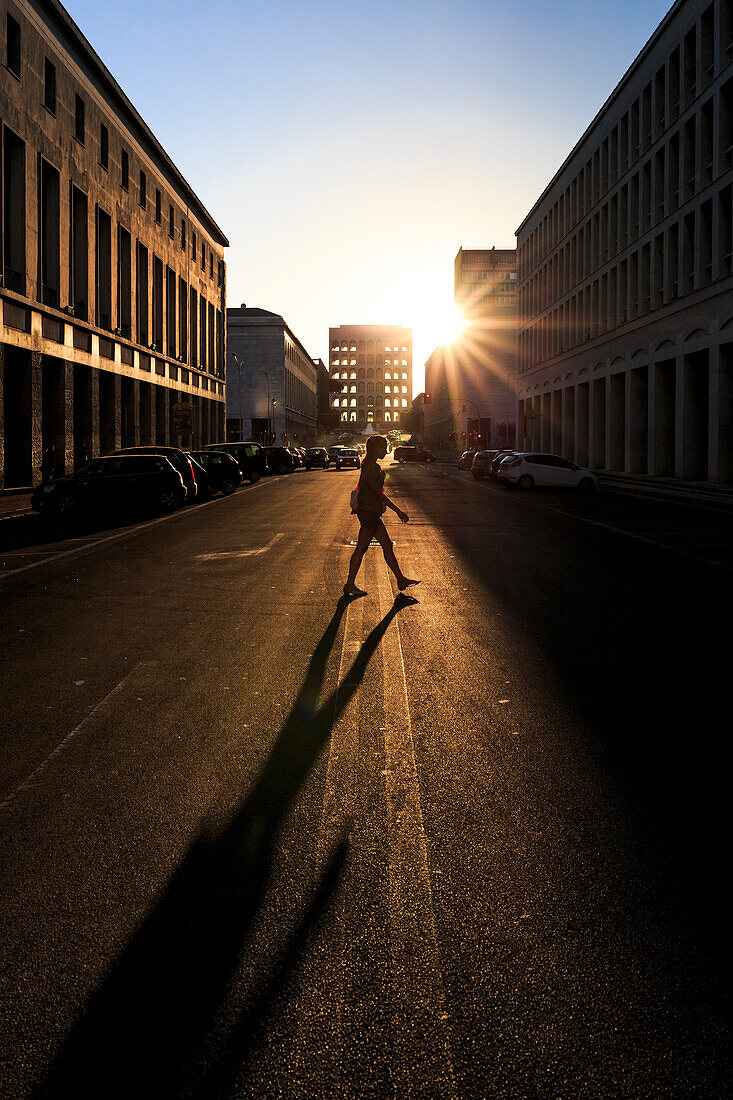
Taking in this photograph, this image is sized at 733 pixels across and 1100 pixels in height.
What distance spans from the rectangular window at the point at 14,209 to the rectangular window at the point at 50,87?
3.42m

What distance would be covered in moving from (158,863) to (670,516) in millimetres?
21596

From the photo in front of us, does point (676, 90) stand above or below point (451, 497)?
above

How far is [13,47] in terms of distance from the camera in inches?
1241

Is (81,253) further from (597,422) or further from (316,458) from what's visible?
(316,458)

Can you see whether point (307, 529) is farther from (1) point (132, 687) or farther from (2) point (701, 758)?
(2) point (701, 758)

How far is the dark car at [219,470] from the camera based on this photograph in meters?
34.0

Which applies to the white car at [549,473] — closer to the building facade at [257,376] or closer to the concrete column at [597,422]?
the concrete column at [597,422]

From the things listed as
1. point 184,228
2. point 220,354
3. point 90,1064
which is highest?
point 184,228

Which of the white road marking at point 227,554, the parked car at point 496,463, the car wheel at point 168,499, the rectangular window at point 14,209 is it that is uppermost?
the rectangular window at point 14,209

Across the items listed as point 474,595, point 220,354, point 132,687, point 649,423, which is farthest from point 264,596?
point 220,354

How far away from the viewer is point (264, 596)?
37.4 feet

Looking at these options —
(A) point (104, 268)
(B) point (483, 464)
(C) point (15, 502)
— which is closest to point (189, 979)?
(C) point (15, 502)

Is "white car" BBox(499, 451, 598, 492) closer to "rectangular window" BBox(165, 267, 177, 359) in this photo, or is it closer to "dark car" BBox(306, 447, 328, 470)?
"rectangular window" BBox(165, 267, 177, 359)

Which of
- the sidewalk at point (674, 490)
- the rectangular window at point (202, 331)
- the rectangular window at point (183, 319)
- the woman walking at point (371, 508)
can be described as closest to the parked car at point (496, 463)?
the sidewalk at point (674, 490)
